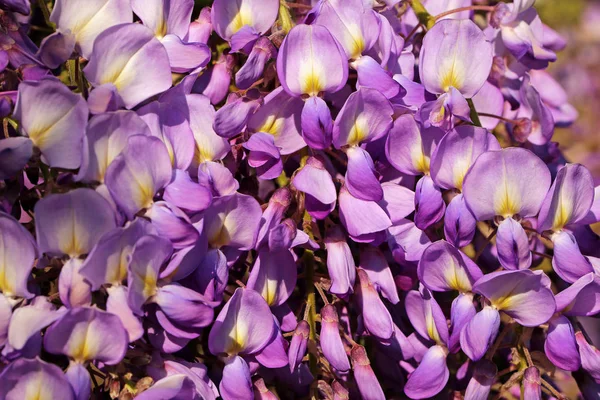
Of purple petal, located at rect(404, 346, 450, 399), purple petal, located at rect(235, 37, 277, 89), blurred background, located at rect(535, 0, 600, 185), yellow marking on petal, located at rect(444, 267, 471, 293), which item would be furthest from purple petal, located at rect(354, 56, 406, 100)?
blurred background, located at rect(535, 0, 600, 185)

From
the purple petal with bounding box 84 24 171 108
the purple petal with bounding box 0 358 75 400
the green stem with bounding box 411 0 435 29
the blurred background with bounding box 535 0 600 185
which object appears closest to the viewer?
the purple petal with bounding box 0 358 75 400

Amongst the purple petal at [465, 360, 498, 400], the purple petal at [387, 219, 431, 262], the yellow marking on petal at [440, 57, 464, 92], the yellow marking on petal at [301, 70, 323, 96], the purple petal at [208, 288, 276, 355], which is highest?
the yellow marking on petal at [301, 70, 323, 96]

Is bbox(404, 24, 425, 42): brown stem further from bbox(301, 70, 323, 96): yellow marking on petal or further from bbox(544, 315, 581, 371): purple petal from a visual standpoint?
bbox(544, 315, 581, 371): purple petal

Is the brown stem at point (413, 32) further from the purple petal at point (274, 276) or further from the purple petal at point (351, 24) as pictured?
the purple petal at point (274, 276)

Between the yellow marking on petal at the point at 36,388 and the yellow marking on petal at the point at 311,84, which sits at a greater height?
the yellow marking on petal at the point at 311,84

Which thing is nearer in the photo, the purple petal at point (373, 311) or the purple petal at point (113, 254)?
the purple petal at point (113, 254)

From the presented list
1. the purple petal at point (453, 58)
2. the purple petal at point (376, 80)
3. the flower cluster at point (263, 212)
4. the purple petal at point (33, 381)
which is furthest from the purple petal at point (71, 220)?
the purple petal at point (453, 58)

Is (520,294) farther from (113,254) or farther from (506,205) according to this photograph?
(113,254)

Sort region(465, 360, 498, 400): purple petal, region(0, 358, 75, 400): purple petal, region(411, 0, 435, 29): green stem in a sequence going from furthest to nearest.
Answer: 1. region(411, 0, 435, 29): green stem
2. region(465, 360, 498, 400): purple petal
3. region(0, 358, 75, 400): purple petal
